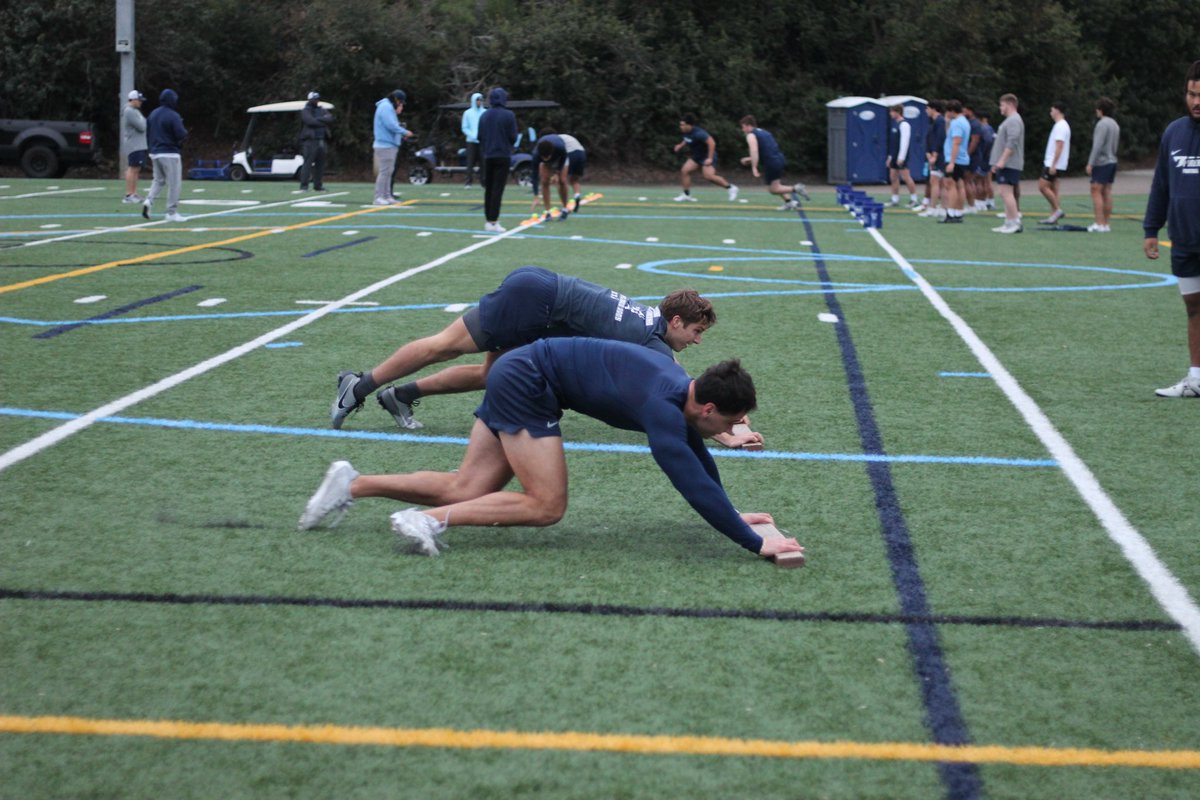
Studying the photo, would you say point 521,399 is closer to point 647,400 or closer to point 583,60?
point 647,400

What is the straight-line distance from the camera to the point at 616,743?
3.91 metres

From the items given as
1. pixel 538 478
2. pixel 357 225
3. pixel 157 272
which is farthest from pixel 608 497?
pixel 357 225

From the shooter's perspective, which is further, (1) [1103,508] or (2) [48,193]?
(2) [48,193]

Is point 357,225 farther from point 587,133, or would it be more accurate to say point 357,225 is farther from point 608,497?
point 587,133

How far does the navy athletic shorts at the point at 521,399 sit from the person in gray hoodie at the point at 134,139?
18224mm

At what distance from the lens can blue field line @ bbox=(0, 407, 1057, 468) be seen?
7176mm

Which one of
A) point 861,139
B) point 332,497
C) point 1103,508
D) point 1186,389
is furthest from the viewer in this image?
point 861,139

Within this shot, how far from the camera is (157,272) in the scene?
1419cm

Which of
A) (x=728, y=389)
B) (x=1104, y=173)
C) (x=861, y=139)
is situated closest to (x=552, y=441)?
(x=728, y=389)

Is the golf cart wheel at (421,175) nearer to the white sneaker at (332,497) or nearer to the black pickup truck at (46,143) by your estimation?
the black pickup truck at (46,143)

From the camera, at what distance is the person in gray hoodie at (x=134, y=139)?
22666 millimetres

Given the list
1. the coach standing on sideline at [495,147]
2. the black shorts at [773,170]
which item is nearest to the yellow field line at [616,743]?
the coach standing on sideline at [495,147]

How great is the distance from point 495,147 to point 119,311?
820cm

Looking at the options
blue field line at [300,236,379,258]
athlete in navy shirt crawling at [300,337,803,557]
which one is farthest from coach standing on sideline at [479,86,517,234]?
athlete in navy shirt crawling at [300,337,803,557]
